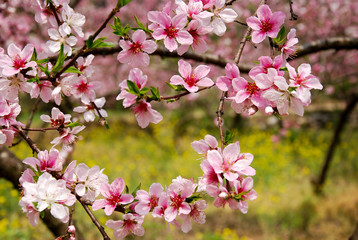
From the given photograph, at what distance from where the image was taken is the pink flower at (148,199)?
1.01 m

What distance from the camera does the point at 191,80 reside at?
3.41ft

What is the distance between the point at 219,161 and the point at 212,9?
1.72 ft

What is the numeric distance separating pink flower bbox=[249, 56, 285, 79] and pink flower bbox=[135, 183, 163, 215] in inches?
18.3

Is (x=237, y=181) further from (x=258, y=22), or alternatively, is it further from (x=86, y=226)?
(x=86, y=226)

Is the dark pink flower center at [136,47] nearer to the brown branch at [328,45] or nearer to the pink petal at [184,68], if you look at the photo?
the pink petal at [184,68]

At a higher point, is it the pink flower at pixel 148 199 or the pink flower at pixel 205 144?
the pink flower at pixel 205 144

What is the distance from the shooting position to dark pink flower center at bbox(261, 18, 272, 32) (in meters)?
1.05

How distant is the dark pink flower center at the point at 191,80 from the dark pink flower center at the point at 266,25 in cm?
27

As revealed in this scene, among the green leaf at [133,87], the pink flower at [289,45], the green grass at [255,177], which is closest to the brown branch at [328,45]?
the pink flower at [289,45]

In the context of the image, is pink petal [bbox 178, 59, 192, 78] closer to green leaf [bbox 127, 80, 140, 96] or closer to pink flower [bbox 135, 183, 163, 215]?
green leaf [bbox 127, 80, 140, 96]

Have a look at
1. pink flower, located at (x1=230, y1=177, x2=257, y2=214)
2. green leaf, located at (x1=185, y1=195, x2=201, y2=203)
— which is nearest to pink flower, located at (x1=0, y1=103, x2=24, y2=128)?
green leaf, located at (x1=185, y1=195, x2=201, y2=203)

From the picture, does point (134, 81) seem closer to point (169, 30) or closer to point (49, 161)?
point (169, 30)

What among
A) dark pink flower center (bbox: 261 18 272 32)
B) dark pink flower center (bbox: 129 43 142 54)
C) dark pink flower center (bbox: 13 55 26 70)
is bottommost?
dark pink flower center (bbox: 13 55 26 70)

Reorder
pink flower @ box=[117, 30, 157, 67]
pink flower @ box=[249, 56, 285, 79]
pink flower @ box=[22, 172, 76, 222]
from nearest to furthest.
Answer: pink flower @ box=[22, 172, 76, 222], pink flower @ box=[249, 56, 285, 79], pink flower @ box=[117, 30, 157, 67]
